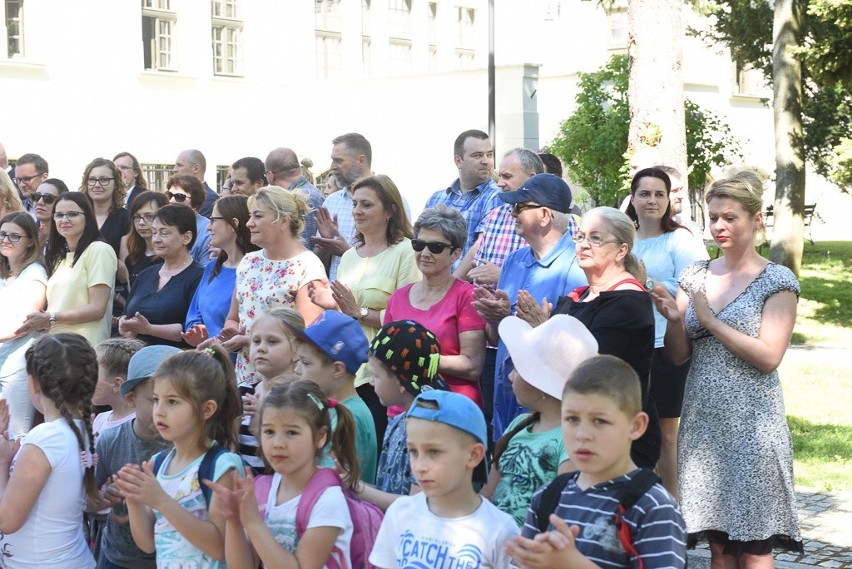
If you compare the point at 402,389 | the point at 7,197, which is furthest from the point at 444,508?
the point at 7,197

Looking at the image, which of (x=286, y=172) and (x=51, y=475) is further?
(x=286, y=172)

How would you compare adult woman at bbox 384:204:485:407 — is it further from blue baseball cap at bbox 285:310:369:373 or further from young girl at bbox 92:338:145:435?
young girl at bbox 92:338:145:435

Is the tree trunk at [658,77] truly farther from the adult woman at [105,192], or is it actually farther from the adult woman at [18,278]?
the adult woman at [18,278]

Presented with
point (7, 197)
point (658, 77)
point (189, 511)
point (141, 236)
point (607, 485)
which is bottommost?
point (189, 511)

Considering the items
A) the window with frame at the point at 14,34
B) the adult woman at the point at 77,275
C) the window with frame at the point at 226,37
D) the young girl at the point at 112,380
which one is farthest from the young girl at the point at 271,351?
the window with frame at the point at 226,37

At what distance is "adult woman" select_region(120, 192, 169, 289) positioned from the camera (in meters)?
7.77

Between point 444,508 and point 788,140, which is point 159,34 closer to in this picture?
point 788,140

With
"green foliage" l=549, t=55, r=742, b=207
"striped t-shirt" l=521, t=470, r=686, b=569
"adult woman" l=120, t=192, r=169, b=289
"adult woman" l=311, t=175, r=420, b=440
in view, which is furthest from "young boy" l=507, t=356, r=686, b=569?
"green foliage" l=549, t=55, r=742, b=207

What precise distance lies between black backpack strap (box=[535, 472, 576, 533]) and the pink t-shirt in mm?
1954

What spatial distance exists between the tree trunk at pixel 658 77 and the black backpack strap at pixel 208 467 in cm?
872

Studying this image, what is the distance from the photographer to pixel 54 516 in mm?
4582

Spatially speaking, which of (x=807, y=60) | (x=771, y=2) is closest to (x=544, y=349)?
(x=807, y=60)

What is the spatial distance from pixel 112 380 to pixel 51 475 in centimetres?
84

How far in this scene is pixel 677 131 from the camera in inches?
485
